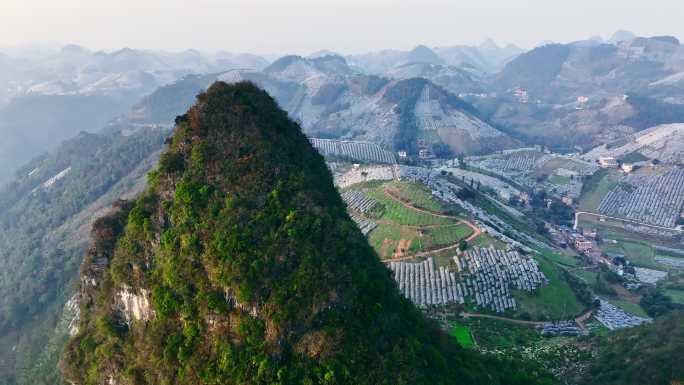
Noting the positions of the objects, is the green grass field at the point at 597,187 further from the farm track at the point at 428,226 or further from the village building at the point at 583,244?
the farm track at the point at 428,226

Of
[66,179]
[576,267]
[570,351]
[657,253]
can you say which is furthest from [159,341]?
[66,179]

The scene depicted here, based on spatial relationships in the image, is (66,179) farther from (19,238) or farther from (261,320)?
(261,320)

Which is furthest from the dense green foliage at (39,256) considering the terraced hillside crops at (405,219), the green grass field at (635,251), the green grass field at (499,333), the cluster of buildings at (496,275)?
the green grass field at (635,251)

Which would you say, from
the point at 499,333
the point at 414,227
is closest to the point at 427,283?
the point at 499,333

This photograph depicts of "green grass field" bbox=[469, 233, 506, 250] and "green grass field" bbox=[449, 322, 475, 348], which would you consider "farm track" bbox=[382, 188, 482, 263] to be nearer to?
"green grass field" bbox=[469, 233, 506, 250]

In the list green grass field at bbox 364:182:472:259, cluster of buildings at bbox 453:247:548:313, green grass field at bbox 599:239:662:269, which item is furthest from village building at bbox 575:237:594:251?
green grass field at bbox 364:182:472:259

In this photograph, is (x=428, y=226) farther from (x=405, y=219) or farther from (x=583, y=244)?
(x=583, y=244)
